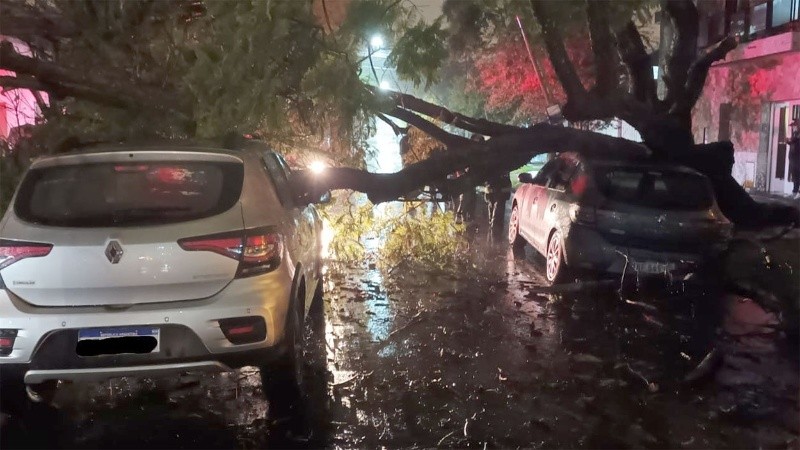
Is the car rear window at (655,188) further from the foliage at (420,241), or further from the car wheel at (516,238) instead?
the car wheel at (516,238)

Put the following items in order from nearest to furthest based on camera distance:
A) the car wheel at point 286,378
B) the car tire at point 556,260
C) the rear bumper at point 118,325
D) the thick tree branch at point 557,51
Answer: the rear bumper at point 118,325 < the car wheel at point 286,378 < the thick tree branch at point 557,51 < the car tire at point 556,260

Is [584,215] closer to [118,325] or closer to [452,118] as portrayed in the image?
[452,118]

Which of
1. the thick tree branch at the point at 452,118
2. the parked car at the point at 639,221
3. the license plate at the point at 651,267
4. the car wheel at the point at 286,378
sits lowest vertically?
the car wheel at the point at 286,378

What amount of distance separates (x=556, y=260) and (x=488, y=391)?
3.42 meters

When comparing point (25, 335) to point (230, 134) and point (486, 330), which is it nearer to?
point (230, 134)

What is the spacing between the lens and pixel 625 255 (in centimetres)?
728

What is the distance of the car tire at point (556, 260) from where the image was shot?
7875 mm

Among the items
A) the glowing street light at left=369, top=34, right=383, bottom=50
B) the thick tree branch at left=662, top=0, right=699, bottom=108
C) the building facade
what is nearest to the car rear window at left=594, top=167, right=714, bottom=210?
the thick tree branch at left=662, top=0, right=699, bottom=108

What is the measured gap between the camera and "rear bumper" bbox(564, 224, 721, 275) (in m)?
7.24

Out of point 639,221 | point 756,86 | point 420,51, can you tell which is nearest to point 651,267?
point 639,221

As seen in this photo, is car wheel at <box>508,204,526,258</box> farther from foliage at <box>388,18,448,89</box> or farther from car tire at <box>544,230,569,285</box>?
foliage at <box>388,18,448,89</box>

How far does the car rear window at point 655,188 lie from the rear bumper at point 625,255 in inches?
18.2

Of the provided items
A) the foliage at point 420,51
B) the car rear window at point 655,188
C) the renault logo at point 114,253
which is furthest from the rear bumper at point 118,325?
the car rear window at point 655,188

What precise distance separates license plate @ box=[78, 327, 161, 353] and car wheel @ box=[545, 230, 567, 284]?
16.7 ft
